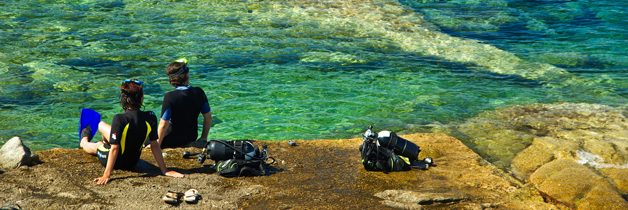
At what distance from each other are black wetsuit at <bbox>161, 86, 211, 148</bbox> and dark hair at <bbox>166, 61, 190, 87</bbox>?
0.10 meters

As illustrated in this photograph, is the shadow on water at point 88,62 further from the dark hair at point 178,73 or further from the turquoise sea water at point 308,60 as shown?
the dark hair at point 178,73

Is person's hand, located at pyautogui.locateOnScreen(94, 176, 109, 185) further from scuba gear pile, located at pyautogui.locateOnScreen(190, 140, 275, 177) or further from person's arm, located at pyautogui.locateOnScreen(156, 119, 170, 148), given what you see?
person's arm, located at pyautogui.locateOnScreen(156, 119, 170, 148)

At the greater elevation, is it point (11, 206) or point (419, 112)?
point (11, 206)

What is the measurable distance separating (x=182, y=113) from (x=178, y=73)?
0.59 metres

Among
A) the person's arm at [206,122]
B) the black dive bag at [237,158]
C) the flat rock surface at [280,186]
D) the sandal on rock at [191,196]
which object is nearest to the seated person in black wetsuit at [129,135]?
the flat rock surface at [280,186]

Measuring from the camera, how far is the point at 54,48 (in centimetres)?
1786

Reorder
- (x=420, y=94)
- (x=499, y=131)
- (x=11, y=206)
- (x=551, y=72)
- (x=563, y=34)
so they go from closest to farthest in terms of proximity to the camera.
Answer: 1. (x=11, y=206)
2. (x=499, y=131)
3. (x=420, y=94)
4. (x=551, y=72)
5. (x=563, y=34)

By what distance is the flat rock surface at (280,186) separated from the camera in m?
7.83

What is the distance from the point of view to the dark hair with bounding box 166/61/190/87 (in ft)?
31.1

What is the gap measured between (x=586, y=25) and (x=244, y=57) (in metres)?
11.4

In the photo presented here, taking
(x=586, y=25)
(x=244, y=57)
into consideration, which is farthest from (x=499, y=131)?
(x=586, y=25)

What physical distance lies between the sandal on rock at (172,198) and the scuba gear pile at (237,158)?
99cm

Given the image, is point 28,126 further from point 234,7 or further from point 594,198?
point 234,7

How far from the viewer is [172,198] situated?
25.3ft
